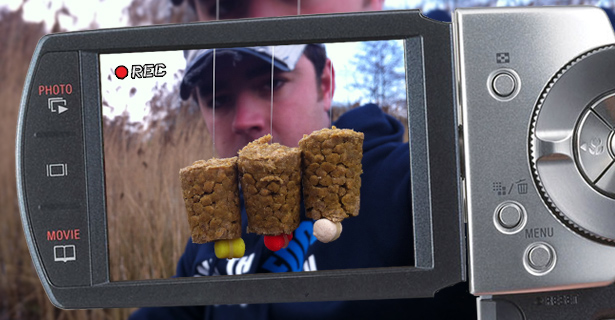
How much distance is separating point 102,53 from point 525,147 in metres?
0.39

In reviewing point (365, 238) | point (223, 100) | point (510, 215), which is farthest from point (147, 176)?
point (510, 215)

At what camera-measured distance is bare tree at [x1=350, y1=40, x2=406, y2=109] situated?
57 cm

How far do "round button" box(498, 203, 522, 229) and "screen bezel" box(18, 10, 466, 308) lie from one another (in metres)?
0.04

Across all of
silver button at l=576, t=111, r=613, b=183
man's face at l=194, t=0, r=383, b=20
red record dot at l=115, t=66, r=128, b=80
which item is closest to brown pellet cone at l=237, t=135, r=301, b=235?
red record dot at l=115, t=66, r=128, b=80

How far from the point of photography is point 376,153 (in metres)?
0.64

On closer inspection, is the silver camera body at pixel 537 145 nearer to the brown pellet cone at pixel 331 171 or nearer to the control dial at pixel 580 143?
the control dial at pixel 580 143

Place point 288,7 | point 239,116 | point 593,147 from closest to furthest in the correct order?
1. point 593,147
2. point 239,116
3. point 288,7

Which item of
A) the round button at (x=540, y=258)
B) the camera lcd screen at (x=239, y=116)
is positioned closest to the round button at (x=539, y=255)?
the round button at (x=540, y=258)

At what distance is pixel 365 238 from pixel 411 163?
0.56 ft

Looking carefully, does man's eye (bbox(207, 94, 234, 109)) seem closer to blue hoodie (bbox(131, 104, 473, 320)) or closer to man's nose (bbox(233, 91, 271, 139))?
man's nose (bbox(233, 91, 271, 139))

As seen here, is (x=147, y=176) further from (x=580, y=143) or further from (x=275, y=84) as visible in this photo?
(x=580, y=143)

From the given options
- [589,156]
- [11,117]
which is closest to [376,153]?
[589,156]

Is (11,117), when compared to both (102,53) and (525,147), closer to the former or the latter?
(102,53)

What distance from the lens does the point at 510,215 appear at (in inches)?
20.4
